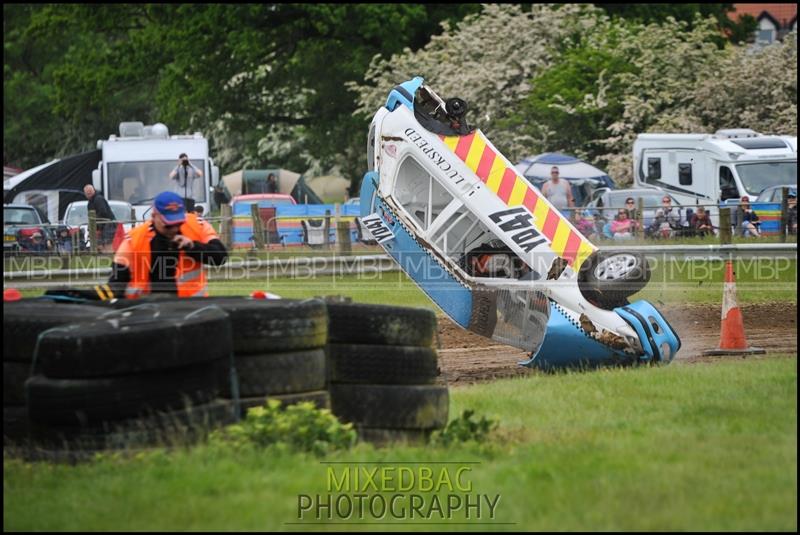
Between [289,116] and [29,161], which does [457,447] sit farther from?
[29,161]

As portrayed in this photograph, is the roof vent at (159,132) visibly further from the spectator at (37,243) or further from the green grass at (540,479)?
the green grass at (540,479)

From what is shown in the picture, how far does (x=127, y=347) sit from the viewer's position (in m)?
6.55

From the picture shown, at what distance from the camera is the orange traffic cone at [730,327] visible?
42.8 ft

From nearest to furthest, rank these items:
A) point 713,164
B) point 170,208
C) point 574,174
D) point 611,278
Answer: point 170,208 < point 611,278 < point 713,164 < point 574,174

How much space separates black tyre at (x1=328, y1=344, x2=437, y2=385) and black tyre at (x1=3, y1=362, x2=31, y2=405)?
5.62 ft

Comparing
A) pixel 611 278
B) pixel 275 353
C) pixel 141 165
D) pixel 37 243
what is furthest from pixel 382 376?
pixel 141 165

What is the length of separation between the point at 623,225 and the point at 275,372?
50.6 ft

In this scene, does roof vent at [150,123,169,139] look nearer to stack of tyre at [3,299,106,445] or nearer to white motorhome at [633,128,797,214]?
white motorhome at [633,128,797,214]

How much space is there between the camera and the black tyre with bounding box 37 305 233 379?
21.4ft

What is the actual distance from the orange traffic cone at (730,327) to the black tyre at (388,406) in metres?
6.34

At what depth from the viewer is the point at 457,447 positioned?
283 inches

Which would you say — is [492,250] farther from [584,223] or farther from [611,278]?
[584,223]

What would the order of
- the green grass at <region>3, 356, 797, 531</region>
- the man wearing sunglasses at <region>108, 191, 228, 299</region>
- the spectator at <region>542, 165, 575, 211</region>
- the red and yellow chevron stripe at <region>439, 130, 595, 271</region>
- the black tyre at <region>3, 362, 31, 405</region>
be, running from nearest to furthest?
the green grass at <region>3, 356, 797, 531</region>, the black tyre at <region>3, 362, 31, 405</region>, the man wearing sunglasses at <region>108, 191, 228, 299</region>, the red and yellow chevron stripe at <region>439, 130, 595, 271</region>, the spectator at <region>542, 165, 575, 211</region>

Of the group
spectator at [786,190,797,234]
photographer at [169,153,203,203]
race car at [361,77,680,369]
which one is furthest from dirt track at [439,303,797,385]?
photographer at [169,153,203,203]
